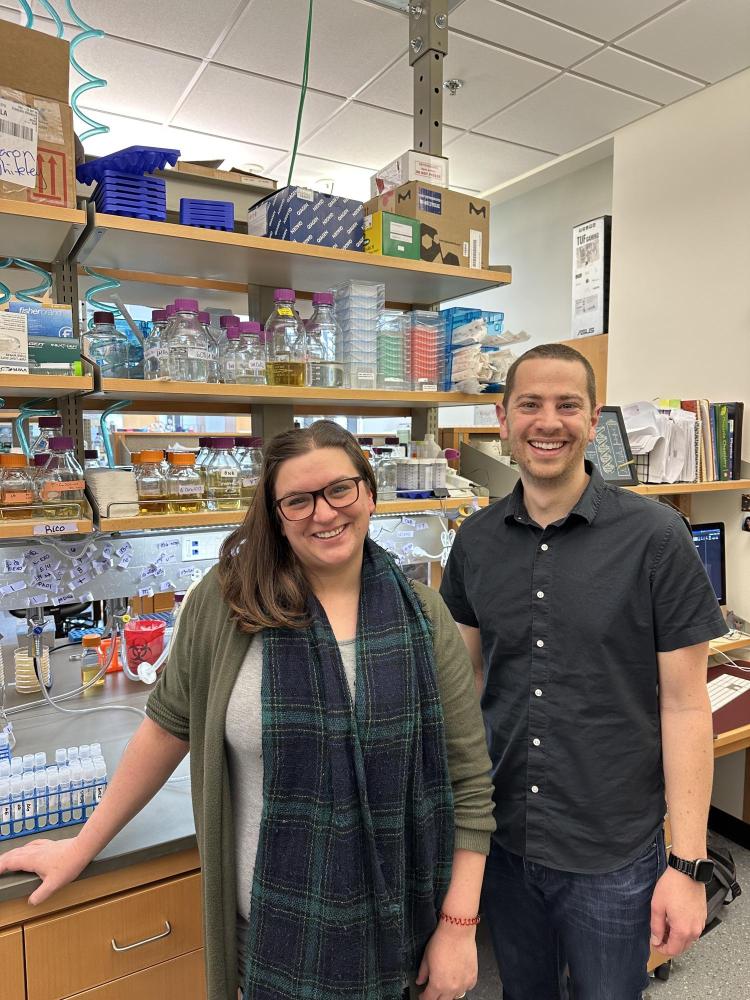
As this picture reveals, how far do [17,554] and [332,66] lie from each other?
2560mm

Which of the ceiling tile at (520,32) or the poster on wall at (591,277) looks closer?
the ceiling tile at (520,32)

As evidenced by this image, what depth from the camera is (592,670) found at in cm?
118

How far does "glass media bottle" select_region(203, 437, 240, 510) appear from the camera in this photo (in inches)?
65.1

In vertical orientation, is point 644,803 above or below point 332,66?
below

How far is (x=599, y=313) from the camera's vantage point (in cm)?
368

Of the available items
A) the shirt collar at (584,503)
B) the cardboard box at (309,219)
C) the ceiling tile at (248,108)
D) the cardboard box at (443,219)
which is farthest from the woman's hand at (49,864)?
the ceiling tile at (248,108)

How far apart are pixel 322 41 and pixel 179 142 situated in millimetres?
1381

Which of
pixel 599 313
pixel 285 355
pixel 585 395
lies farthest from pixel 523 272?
pixel 585 395

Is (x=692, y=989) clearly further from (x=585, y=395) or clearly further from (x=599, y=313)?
(x=599, y=313)

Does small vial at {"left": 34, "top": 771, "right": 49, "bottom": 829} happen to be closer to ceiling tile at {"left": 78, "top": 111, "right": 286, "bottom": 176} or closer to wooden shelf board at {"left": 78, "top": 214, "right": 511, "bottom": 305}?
wooden shelf board at {"left": 78, "top": 214, "right": 511, "bottom": 305}

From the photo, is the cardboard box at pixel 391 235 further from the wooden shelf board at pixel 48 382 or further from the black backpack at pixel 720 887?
the black backpack at pixel 720 887

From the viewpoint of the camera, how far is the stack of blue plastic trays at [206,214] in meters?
1.52

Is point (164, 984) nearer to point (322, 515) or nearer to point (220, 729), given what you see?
point (220, 729)

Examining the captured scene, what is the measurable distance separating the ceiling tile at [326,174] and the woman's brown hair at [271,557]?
10.9ft
